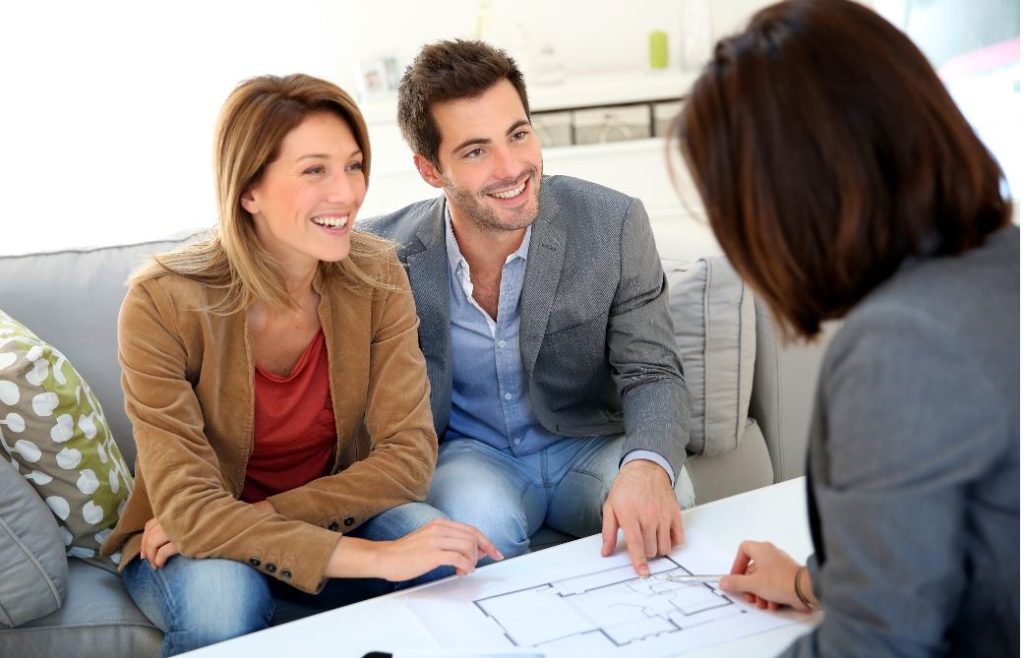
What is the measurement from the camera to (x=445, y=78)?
1.98 metres

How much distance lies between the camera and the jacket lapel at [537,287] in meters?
2.00

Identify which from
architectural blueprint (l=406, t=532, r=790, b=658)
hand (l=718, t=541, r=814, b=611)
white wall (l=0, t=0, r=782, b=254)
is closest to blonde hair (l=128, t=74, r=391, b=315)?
architectural blueprint (l=406, t=532, r=790, b=658)

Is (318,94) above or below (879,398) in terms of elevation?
above

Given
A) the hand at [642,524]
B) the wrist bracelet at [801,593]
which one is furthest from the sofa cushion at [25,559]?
the wrist bracelet at [801,593]

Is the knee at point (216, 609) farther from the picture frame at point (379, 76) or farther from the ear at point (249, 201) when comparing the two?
the picture frame at point (379, 76)

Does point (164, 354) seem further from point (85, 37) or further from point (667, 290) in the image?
point (85, 37)

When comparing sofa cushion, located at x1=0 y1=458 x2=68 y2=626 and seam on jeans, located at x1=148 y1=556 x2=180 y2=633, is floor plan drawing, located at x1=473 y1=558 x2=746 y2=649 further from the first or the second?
sofa cushion, located at x1=0 y1=458 x2=68 y2=626

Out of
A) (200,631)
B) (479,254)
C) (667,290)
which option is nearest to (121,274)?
(479,254)

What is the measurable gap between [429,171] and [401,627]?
3.42 ft

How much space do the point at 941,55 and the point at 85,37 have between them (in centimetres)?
264

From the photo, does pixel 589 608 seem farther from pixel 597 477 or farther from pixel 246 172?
pixel 246 172

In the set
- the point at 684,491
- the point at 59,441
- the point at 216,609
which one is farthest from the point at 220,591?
the point at 684,491

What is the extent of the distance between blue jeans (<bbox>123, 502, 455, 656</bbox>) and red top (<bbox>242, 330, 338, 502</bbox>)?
6.8 inches

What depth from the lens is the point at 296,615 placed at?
5.74 feet
